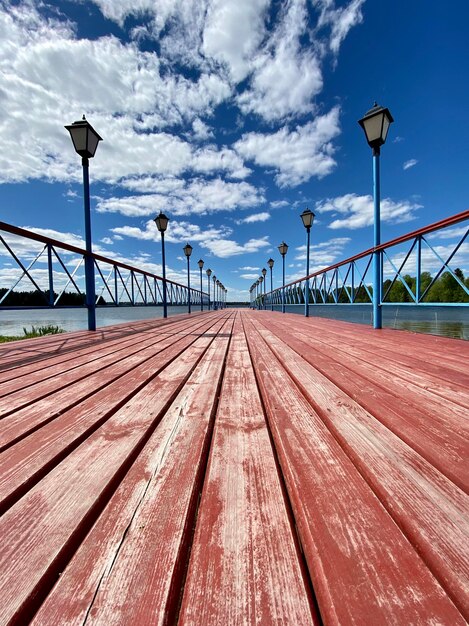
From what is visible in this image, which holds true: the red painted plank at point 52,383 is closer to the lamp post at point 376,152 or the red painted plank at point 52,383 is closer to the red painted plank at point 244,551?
the red painted plank at point 244,551

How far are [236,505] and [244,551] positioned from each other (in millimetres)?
133

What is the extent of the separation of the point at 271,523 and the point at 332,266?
5866 millimetres

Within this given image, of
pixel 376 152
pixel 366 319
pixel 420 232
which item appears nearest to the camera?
pixel 420 232

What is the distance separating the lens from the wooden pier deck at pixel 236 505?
0.48 metres

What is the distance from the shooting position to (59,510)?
0.70 meters

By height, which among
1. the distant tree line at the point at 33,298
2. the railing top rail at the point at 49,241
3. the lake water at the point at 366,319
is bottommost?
the lake water at the point at 366,319

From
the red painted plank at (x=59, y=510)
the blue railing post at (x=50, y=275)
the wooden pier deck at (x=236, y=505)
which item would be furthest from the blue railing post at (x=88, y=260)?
the red painted plank at (x=59, y=510)

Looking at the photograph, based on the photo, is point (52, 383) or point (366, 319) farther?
point (366, 319)

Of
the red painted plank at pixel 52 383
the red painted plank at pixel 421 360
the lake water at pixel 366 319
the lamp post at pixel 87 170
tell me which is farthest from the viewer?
the lamp post at pixel 87 170

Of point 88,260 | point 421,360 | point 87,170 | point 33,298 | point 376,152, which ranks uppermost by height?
point 376,152

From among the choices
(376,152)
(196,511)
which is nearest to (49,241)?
(196,511)

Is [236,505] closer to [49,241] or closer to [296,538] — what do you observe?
[296,538]

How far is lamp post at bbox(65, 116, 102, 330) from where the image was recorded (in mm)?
4648

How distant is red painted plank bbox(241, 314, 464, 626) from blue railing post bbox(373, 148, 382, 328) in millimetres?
4021
